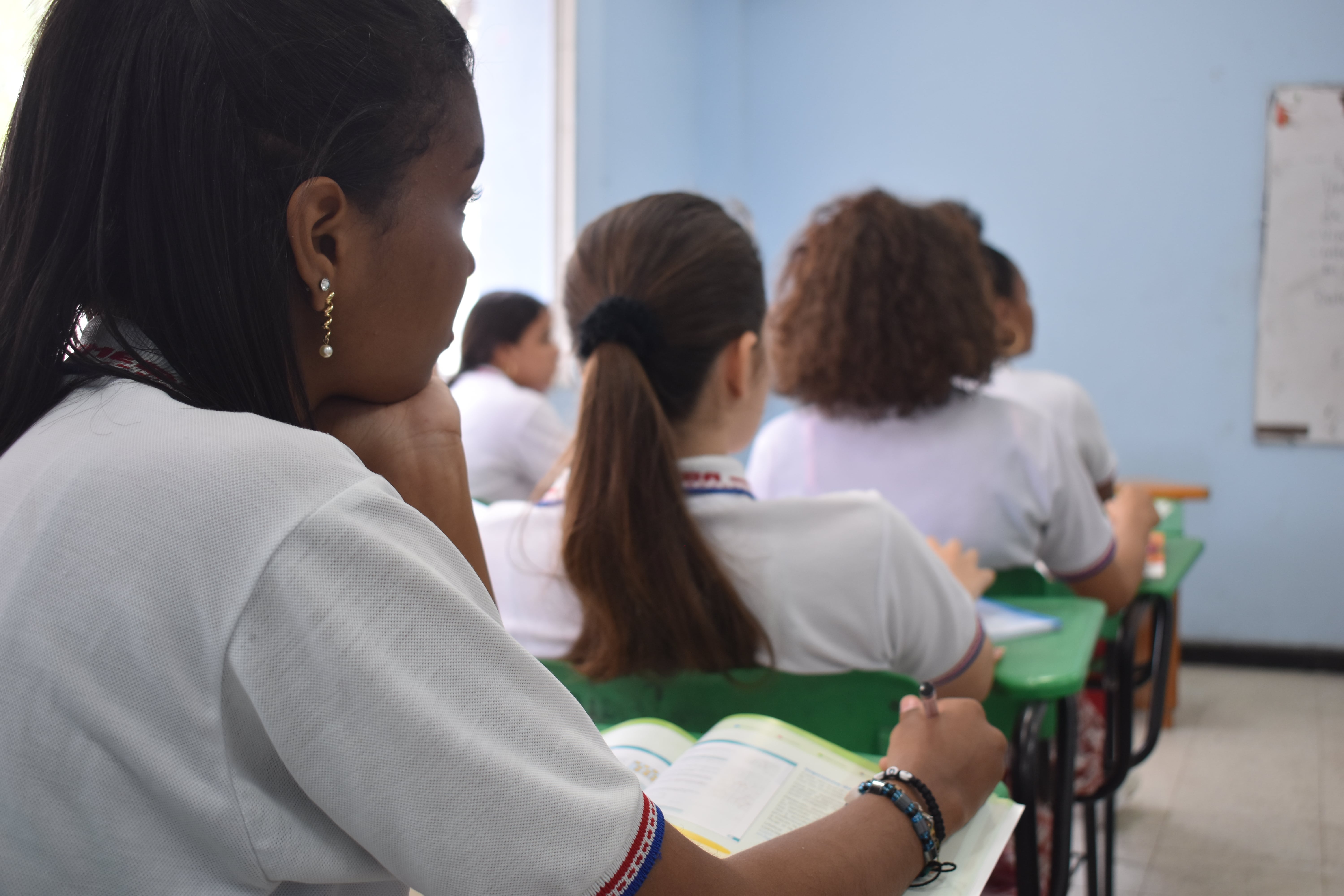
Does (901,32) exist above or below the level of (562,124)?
above

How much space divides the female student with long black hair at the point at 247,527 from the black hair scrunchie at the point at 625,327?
59 centimetres

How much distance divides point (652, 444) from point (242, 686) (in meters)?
0.77

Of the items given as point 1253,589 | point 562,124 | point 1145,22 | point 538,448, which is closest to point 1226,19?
point 1145,22

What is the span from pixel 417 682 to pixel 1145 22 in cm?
424

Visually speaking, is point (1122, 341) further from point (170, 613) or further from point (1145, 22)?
point (170, 613)

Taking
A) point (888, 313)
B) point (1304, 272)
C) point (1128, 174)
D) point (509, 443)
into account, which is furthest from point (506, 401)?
point (1304, 272)

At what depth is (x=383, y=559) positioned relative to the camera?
0.47 metres

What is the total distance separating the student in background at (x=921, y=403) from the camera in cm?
174

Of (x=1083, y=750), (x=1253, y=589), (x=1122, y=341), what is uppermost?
(x=1122, y=341)

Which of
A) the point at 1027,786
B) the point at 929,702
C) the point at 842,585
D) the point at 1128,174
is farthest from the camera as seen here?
the point at 1128,174

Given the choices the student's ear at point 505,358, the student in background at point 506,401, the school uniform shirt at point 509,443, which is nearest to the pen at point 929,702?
the student in background at point 506,401

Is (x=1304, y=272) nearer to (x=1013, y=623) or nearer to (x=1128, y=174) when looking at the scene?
(x=1128, y=174)

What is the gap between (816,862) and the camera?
2.09ft

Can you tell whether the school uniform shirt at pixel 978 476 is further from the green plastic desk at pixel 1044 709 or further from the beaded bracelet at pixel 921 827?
the beaded bracelet at pixel 921 827
